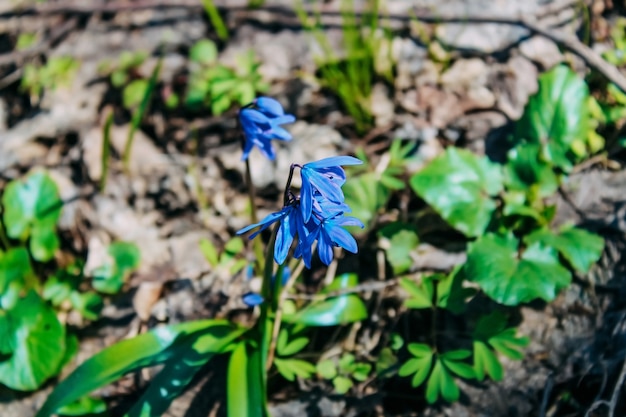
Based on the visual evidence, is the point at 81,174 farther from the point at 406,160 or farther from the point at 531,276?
the point at 531,276

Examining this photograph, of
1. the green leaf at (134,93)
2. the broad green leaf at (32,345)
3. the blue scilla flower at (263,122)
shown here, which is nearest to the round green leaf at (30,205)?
the broad green leaf at (32,345)

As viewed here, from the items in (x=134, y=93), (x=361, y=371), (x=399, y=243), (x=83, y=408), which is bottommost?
(x=83, y=408)

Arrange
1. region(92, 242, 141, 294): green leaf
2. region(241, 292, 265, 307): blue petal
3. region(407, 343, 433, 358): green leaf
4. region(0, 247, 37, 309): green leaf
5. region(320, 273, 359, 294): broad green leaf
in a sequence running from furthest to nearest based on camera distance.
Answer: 1. region(92, 242, 141, 294): green leaf
2. region(0, 247, 37, 309): green leaf
3. region(320, 273, 359, 294): broad green leaf
4. region(241, 292, 265, 307): blue petal
5. region(407, 343, 433, 358): green leaf

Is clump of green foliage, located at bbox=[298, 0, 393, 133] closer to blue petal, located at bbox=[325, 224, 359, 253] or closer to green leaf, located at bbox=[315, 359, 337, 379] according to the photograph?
green leaf, located at bbox=[315, 359, 337, 379]

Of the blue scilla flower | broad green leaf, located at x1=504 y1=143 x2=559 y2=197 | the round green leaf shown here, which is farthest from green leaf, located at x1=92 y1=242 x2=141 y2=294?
broad green leaf, located at x1=504 y1=143 x2=559 y2=197

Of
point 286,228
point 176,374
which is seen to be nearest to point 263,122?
point 286,228

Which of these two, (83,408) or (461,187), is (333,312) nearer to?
(461,187)
